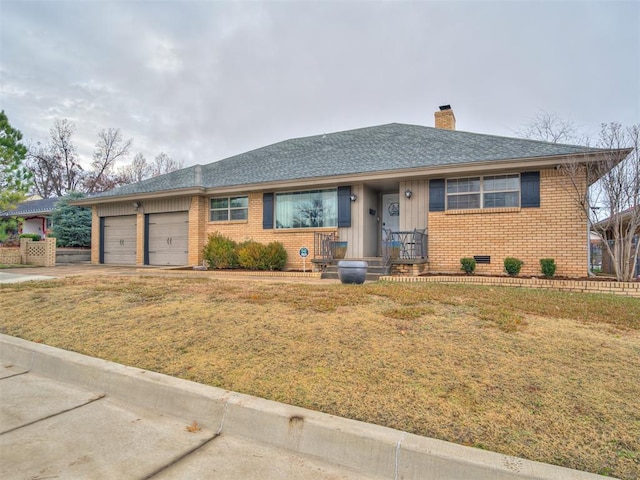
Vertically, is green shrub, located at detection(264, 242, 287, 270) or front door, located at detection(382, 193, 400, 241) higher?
front door, located at detection(382, 193, 400, 241)

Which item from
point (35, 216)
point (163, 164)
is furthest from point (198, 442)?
point (163, 164)

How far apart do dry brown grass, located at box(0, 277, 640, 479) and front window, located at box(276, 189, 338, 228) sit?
6220 mm

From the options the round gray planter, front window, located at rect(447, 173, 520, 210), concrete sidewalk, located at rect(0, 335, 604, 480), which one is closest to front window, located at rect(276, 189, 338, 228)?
front window, located at rect(447, 173, 520, 210)

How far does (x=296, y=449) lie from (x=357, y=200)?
9880 millimetres

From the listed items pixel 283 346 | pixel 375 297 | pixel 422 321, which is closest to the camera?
pixel 283 346

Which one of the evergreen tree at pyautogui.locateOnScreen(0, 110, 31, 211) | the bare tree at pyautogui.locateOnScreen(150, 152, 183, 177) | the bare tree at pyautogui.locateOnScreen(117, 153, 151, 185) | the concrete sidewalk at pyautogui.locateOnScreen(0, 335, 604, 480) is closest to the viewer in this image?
the concrete sidewalk at pyautogui.locateOnScreen(0, 335, 604, 480)

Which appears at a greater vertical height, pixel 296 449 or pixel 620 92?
pixel 620 92

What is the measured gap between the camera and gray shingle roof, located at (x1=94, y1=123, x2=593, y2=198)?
10.1 metres

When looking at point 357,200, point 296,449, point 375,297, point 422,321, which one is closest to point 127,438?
point 296,449

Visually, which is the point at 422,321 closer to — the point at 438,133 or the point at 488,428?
the point at 488,428

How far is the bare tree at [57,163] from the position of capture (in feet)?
116

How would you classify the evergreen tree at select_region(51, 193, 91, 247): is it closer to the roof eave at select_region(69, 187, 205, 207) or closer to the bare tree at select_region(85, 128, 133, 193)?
the roof eave at select_region(69, 187, 205, 207)

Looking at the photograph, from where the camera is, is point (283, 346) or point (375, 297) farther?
Result: point (375, 297)

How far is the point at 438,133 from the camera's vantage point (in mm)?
12750
